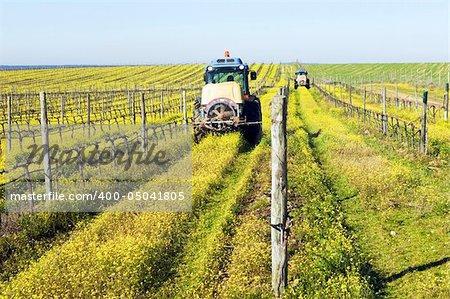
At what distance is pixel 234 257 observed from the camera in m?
7.53

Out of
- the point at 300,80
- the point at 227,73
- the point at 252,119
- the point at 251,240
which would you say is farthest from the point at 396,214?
the point at 300,80

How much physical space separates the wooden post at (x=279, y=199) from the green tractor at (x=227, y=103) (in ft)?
33.5

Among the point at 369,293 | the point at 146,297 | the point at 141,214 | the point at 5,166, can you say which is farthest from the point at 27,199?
the point at 369,293

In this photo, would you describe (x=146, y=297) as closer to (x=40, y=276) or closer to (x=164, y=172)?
(x=40, y=276)

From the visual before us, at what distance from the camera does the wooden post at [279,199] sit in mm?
6285

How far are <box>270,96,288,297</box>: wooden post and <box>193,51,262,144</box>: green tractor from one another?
33.5 ft

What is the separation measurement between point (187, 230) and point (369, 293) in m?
3.83

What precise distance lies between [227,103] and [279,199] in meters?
11.3

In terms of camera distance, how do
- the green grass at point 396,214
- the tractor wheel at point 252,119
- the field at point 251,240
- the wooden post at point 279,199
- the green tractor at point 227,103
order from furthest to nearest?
the tractor wheel at point 252,119, the green tractor at point 227,103, the green grass at point 396,214, the field at point 251,240, the wooden post at point 279,199

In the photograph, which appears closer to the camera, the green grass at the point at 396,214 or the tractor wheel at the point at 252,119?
the green grass at the point at 396,214

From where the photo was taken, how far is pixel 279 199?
6406mm

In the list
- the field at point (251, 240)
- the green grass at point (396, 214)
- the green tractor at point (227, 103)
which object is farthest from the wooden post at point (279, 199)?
the green tractor at point (227, 103)

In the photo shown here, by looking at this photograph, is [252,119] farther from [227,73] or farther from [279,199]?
[279,199]

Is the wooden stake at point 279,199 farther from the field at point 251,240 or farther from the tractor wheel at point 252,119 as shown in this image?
the tractor wheel at point 252,119
